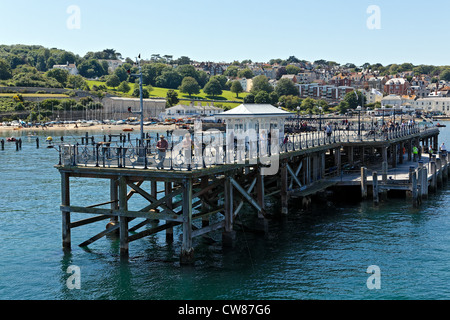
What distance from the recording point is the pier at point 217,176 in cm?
2545

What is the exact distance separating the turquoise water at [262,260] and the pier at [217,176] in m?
1.15

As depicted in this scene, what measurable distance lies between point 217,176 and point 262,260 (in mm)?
11002

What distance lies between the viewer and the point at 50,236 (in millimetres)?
31812

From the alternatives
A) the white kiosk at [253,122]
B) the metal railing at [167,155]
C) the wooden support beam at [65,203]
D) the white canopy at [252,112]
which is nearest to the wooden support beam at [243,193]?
the metal railing at [167,155]

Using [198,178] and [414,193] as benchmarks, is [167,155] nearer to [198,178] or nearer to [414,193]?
[198,178]

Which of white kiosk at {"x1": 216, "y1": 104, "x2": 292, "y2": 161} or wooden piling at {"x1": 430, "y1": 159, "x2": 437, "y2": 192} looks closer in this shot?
white kiosk at {"x1": 216, "y1": 104, "x2": 292, "y2": 161}

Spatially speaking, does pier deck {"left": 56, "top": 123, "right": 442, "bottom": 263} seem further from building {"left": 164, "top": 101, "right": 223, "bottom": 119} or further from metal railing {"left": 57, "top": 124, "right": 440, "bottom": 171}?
building {"left": 164, "top": 101, "right": 223, "bottom": 119}

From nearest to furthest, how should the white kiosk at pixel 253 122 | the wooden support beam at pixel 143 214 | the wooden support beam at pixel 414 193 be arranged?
the wooden support beam at pixel 143 214, the white kiosk at pixel 253 122, the wooden support beam at pixel 414 193

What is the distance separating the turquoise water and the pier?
1.15 m

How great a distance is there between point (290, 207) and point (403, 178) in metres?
9.67

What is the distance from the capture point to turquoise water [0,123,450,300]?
23047mm

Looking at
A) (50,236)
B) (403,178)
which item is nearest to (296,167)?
(403,178)

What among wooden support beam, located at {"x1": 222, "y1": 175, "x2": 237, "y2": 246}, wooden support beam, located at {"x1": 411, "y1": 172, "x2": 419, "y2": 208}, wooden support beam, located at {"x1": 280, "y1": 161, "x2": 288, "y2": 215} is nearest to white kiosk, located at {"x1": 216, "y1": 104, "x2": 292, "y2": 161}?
wooden support beam, located at {"x1": 280, "y1": 161, "x2": 288, "y2": 215}

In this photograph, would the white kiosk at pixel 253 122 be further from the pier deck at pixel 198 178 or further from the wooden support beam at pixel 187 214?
the wooden support beam at pixel 187 214
